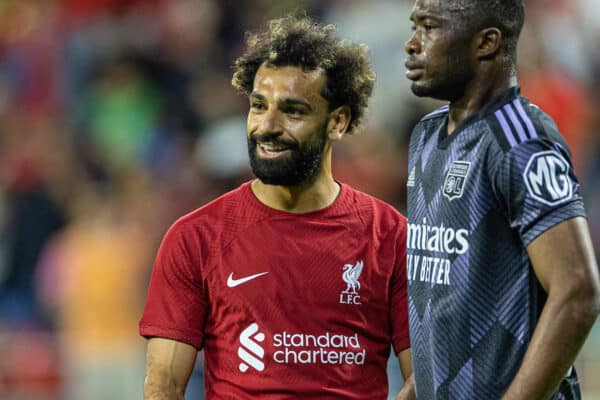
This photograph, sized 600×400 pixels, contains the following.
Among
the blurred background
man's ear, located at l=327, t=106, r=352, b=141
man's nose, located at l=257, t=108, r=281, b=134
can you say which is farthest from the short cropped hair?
the blurred background

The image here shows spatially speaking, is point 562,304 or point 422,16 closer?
point 562,304

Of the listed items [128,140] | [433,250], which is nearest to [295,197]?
[433,250]

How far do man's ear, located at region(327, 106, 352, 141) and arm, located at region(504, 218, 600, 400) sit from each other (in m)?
1.40

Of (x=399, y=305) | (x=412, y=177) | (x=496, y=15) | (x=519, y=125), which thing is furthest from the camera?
(x=399, y=305)

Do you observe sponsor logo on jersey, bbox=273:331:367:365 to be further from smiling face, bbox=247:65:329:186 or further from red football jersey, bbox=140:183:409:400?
smiling face, bbox=247:65:329:186

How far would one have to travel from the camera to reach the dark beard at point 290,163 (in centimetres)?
384

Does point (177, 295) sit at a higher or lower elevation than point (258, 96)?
lower

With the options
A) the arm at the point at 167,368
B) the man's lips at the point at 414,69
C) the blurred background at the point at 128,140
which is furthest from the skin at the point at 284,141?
the blurred background at the point at 128,140

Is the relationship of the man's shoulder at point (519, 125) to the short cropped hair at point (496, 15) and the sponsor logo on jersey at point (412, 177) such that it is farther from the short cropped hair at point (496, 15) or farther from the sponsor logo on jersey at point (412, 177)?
the sponsor logo on jersey at point (412, 177)

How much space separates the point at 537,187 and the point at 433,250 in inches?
16.7

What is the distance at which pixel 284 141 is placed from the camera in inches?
152

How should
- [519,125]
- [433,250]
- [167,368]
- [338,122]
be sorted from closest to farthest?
[519,125]
[433,250]
[167,368]
[338,122]

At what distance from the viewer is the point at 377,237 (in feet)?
13.1

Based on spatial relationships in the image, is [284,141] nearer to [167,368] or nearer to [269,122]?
[269,122]
